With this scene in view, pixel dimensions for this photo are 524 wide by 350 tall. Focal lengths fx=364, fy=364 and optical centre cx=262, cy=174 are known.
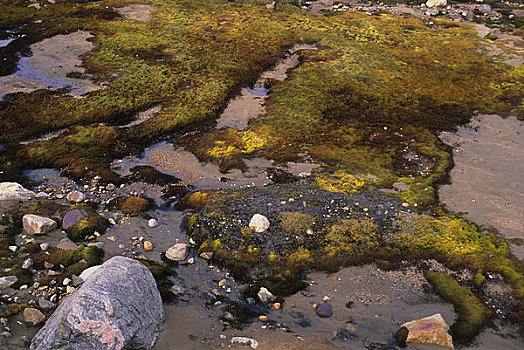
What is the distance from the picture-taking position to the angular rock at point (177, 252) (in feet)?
51.3

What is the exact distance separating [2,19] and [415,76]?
4793cm

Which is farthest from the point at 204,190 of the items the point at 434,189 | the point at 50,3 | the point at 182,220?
→ the point at 50,3

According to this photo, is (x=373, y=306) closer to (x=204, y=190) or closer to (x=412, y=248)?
(x=412, y=248)

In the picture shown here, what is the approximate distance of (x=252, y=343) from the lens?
36.8 feet

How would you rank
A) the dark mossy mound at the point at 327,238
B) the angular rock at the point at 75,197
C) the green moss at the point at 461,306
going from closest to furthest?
1. the green moss at the point at 461,306
2. the dark mossy mound at the point at 327,238
3. the angular rock at the point at 75,197

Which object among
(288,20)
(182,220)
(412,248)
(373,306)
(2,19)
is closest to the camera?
(373,306)

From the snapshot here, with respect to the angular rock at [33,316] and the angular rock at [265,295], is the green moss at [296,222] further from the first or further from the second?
the angular rock at [33,316]

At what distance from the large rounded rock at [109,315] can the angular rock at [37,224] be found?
594 centimetres

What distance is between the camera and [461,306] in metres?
13.7

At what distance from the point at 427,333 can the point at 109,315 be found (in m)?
9.83

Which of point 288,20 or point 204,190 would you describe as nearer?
point 204,190

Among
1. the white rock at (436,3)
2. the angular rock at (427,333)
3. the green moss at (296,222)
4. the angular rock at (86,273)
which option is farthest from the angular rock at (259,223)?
the white rock at (436,3)

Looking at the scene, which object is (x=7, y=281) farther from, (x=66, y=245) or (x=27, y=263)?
(x=66, y=245)

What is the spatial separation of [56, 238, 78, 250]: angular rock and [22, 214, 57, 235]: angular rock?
1205mm
